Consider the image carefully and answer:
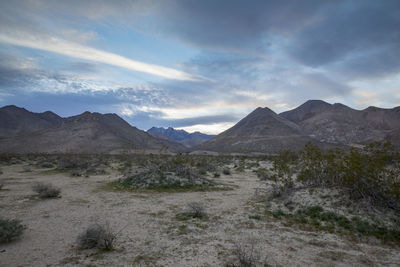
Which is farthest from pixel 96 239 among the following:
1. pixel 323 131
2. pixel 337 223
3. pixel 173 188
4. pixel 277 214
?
pixel 323 131

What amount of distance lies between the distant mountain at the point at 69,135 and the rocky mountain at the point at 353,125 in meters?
89.0

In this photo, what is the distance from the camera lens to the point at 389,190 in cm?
868

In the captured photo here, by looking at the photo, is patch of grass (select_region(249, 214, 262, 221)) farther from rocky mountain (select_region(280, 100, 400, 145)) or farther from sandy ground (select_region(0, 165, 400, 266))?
rocky mountain (select_region(280, 100, 400, 145))

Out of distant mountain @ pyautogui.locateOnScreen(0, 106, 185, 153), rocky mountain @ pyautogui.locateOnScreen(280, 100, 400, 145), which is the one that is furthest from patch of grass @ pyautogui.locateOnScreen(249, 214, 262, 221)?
rocky mountain @ pyautogui.locateOnScreen(280, 100, 400, 145)

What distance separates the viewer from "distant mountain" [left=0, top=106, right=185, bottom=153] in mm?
89562

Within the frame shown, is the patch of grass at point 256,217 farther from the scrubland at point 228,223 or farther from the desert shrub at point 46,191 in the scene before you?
the desert shrub at point 46,191

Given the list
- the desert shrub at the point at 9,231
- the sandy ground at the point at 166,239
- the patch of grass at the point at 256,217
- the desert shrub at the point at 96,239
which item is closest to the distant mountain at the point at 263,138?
the patch of grass at the point at 256,217

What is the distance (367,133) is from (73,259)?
13549 centimetres

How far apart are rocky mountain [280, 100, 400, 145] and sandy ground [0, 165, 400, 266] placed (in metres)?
115

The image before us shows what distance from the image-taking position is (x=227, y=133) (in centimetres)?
15150

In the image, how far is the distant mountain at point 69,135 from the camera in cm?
8956

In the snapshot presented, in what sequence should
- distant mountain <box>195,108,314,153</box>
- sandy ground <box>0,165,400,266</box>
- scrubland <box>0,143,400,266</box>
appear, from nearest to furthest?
sandy ground <box>0,165,400,266</box> < scrubland <box>0,143,400,266</box> < distant mountain <box>195,108,314,153</box>

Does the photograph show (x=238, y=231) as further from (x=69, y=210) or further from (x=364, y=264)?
(x=69, y=210)

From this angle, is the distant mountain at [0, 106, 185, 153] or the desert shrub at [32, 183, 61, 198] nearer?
the desert shrub at [32, 183, 61, 198]
